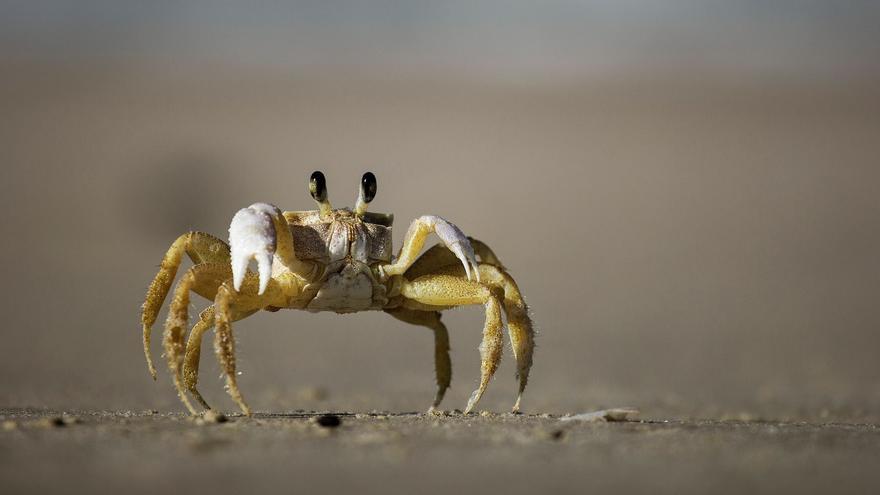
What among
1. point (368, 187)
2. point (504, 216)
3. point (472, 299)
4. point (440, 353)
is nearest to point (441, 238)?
point (472, 299)

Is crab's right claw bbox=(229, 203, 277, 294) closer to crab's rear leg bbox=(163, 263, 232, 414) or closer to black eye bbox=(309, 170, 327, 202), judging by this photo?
crab's rear leg bbox=(163, 263, 232, 414)

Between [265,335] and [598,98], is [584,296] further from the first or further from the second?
[598,98]

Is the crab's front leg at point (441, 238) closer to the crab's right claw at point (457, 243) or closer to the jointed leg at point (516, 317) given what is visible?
the crab's right claw at point (457, 243)

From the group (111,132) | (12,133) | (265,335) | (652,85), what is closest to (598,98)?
(652,85)

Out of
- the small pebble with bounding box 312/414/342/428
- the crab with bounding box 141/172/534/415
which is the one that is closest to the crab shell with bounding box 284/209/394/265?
the crab with bounding box 141/172/534/415

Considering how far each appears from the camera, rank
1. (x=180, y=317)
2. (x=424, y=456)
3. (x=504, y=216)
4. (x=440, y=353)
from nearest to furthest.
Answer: (x=424, y=456) → (x=180, y=317) → (x=440, y=353) → (x=504, y=216)

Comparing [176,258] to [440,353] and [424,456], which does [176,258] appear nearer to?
[440,353]
